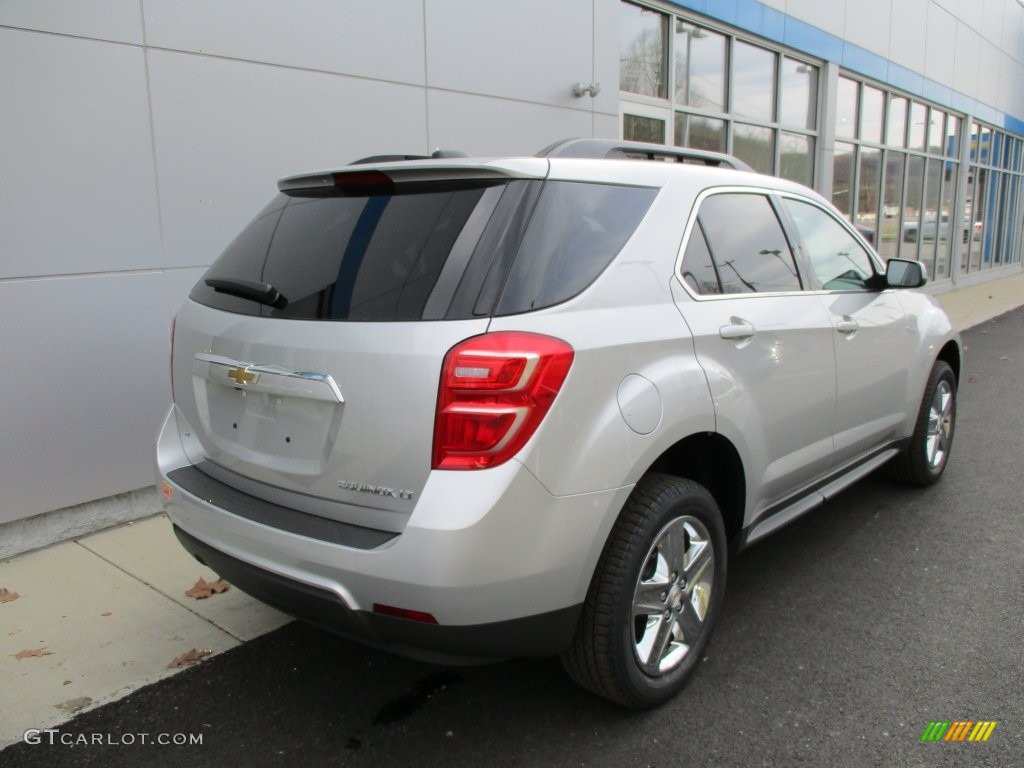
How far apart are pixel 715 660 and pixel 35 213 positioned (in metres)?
3.94

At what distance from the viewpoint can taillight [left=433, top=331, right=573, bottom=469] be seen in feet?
7.07

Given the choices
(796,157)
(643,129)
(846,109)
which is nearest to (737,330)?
(643,129)

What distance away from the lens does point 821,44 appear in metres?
12.3

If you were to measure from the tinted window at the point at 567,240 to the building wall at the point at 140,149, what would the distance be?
3147 mm

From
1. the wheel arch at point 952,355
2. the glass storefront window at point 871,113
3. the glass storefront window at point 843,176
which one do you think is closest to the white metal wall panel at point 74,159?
the wheel arch at point 952,355

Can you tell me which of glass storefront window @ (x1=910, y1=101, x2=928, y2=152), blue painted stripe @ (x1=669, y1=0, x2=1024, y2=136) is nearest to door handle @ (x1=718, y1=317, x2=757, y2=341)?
blue painted stripe @ (x1=669, y1=0, x2=1024, y2=136)

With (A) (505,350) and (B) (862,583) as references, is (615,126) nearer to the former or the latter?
(B) (862,583)

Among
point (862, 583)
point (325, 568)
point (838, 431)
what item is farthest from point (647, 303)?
point (862, 583)

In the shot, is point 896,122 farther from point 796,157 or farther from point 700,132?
point 700,132

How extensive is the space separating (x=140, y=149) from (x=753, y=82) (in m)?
8.94

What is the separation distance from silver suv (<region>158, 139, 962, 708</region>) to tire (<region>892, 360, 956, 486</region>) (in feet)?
6.09

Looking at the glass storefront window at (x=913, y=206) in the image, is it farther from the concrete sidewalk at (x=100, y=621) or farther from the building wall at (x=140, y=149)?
the concrete sidewalk at (x=100, y=621)

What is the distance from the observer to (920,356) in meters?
4.47

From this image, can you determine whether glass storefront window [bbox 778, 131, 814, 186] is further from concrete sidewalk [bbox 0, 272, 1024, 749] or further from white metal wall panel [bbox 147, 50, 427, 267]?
concrete sidewalk [bbox 0, 272, 1024, 749]
